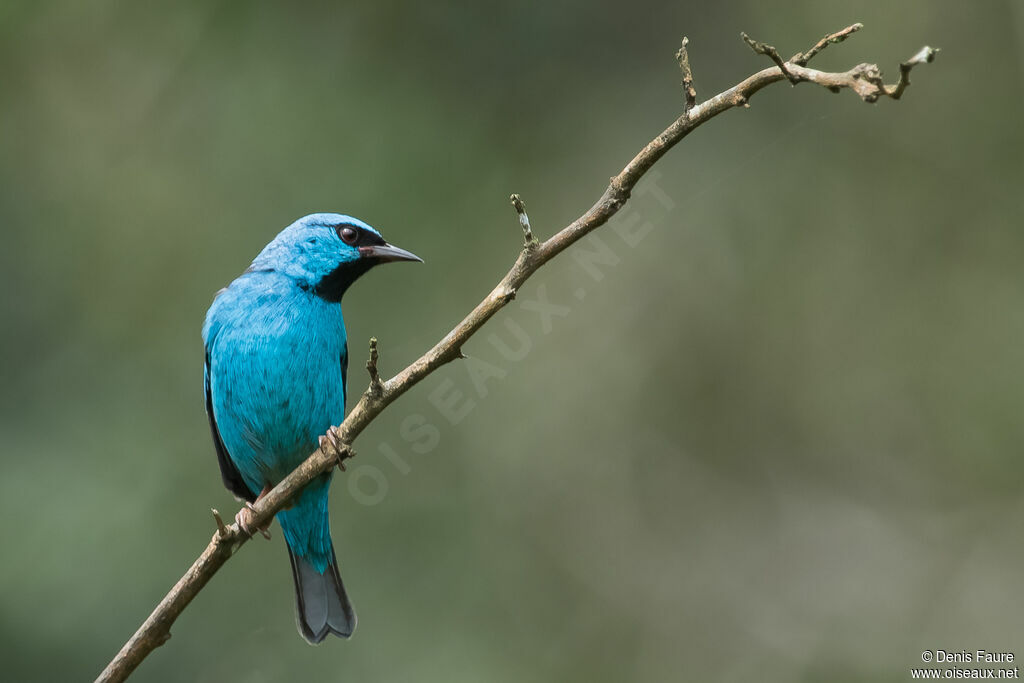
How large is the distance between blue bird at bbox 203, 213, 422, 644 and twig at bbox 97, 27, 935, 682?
969mm

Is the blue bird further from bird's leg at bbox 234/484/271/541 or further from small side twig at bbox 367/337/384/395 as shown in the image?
small side twig at bbox 367/337/384/395

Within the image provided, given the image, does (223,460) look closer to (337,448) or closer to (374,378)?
(337,448)

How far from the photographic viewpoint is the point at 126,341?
8219mm

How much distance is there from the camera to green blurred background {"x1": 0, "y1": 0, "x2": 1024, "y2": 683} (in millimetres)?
7494

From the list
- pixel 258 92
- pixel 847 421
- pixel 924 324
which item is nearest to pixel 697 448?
pixel 847 421

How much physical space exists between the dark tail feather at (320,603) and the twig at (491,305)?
156 cm

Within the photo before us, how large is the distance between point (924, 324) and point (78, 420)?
638cm

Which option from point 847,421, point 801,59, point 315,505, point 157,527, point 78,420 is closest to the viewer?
point 801,59

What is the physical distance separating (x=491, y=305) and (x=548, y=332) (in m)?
5.27

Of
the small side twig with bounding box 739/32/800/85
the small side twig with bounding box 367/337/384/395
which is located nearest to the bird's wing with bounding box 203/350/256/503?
the small side twig with bounding box 367/337/384/395

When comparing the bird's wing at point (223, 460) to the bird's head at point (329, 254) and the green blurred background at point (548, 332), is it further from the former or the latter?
the green blurred background at point (548, 332)

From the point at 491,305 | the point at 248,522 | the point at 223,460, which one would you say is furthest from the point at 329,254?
the point at 491,305

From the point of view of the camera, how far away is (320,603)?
19.4ft

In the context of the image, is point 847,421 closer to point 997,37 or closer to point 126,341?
point 997,37
